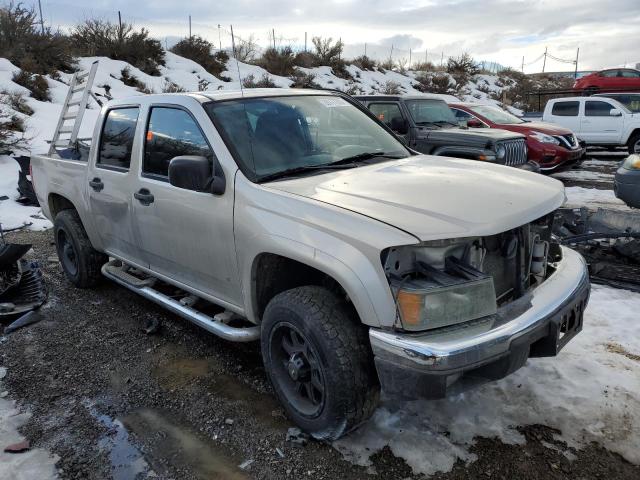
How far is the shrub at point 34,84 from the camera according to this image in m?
13.9

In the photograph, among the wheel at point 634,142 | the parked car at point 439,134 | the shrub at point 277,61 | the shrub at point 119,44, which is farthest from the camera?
the shrub at point 277,61

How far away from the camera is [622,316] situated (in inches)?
165

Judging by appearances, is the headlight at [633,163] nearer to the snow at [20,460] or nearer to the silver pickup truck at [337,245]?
the silver pickup truck at [337,245]

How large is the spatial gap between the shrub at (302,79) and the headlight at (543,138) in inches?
476

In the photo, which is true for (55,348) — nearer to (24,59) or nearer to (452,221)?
(452,221)

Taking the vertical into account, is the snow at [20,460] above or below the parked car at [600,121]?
below

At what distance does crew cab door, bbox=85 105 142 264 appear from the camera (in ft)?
13.2

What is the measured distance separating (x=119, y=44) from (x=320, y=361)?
19540 mm

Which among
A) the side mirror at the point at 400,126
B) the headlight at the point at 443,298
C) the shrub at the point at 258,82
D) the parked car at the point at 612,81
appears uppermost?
the parked car at the point at 612,81

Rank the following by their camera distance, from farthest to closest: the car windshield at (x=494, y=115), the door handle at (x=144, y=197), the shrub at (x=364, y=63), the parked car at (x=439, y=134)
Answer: the shrub at (x=364, y=63) → the car windshield at (x=494, y=115) → the parked car at (x=439, y=134) → the door handle at (x=144, y=197)

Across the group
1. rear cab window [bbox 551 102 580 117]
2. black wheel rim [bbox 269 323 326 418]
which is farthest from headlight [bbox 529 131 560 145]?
black wheel rim [bbox 269 323 326 418]

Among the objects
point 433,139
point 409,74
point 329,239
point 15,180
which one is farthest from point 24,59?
point 409,74

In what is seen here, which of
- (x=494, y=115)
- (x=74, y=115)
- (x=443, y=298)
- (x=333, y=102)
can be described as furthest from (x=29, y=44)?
(x=443, y=298)

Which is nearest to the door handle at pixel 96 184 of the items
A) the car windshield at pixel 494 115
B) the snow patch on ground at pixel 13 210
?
the snow patch on ground at pixel 13 210
